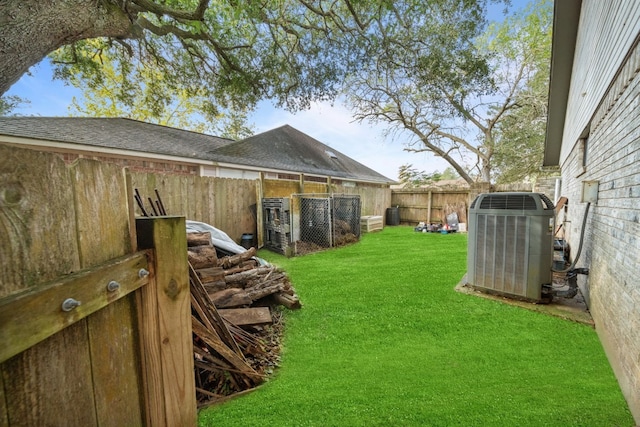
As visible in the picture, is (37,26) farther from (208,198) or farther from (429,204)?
(429,204)

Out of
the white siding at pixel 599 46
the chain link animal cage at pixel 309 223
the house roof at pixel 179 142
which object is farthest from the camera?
the house roof at pixel 179 142

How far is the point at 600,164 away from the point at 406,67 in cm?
425

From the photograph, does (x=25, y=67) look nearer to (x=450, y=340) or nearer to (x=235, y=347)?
(x=235, y=347)

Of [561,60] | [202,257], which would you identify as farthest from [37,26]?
[561,60]

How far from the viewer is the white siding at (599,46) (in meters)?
2.35

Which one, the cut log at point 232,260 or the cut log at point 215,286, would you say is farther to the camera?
the cut log at point 232,260

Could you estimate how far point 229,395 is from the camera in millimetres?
1832

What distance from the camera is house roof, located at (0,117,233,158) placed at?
240 inches

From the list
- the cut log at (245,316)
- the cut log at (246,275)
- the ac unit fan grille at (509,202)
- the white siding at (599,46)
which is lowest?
the cut log at (245,316)

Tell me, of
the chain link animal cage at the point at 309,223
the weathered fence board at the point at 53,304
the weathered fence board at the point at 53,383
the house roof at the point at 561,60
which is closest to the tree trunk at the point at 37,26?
the weathered fence board at the point at 53,304

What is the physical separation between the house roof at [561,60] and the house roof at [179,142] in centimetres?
805

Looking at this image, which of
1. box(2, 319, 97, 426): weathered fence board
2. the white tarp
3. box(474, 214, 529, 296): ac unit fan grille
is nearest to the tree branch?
the white tarp

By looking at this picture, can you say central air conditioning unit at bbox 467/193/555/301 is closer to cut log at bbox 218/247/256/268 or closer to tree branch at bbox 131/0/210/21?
cut log at bbox 218/247/256/268

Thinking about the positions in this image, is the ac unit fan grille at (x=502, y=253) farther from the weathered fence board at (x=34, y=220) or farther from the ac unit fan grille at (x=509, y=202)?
the weathered fence board at (x=34, y=220)
